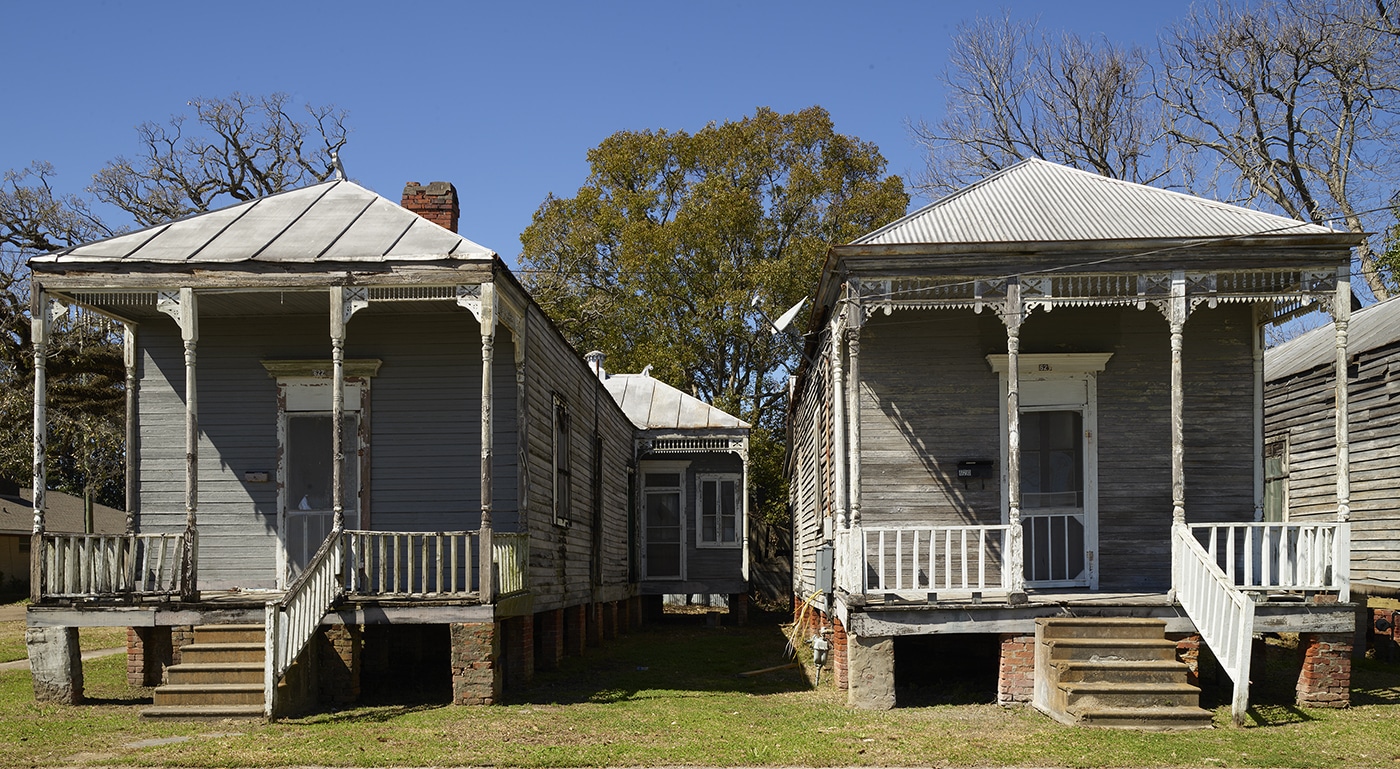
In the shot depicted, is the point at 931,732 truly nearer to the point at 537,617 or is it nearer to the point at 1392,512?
the point at 537,617

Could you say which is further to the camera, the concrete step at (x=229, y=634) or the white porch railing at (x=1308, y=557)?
the concrete step at (x=229, y=634)

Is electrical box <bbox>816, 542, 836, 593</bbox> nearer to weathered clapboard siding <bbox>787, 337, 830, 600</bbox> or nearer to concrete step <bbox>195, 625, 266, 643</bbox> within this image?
weathered clapboard siding <bbox>787, 337, 830, 600</bbox>

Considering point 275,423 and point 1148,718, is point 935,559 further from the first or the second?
point 275,423

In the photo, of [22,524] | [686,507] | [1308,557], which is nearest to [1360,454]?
[1308,557]

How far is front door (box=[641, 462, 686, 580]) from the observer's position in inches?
1082

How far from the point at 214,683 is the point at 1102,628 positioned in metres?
8.78

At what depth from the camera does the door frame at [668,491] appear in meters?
27.4

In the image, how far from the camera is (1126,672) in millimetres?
11430

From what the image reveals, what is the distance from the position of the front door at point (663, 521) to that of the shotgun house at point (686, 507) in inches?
0.9

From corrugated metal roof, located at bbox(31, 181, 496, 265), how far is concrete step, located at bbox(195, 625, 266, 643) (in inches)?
151

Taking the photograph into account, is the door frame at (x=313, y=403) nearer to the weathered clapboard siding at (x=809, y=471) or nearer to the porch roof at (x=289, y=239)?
the porch roof at (x=289, y=239)

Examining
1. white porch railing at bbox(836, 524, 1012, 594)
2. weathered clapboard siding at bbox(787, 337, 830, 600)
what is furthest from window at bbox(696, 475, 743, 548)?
white porch railing at bbox(836, 524, 1012, 594)

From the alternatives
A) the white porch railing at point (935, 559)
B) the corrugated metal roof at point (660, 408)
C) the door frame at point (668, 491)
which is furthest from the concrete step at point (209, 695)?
the door frame at point (668, 491)

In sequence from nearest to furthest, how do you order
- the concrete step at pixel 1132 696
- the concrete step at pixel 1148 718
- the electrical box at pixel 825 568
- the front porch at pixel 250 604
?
the concrete step at pixel 1148 718
the concrete step at pixel 1132 696
the front porch at pixel 250 604
the electrical box at pixel 825 568
